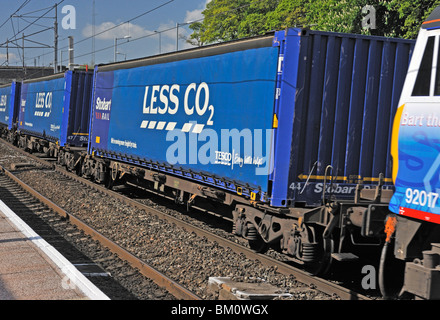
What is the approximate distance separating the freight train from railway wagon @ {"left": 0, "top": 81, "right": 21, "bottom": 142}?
25.2 m

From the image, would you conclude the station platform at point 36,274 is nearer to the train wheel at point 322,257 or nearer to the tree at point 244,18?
the train wheel at point 322,257

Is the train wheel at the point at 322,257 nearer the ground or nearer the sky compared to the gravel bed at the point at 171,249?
nearer the sky

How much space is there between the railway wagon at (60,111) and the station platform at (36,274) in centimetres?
1113

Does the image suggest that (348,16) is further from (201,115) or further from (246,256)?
(246,256)

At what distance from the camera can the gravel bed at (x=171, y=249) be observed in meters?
8.05

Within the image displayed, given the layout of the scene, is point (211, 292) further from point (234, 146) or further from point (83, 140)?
point (83, 140)

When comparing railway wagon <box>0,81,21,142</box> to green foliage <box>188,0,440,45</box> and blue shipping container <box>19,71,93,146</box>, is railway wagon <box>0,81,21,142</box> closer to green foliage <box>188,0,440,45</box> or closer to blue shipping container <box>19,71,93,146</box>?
blue shipping container <box>19,71,93,146</box>

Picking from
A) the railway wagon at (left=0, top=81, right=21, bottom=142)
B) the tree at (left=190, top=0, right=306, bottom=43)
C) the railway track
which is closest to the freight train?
the railway track

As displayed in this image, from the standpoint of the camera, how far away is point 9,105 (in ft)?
119

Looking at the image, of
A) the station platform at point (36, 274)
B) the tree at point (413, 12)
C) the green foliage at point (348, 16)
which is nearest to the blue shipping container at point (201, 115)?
the green foliage at point (348, 16)

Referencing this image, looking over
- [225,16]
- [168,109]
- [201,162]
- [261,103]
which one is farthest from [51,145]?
[225,16]

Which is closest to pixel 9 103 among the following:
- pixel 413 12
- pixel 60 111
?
pixel 60 111

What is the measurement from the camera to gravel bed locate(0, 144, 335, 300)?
8.05 meters

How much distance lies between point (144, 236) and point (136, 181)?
484cm
